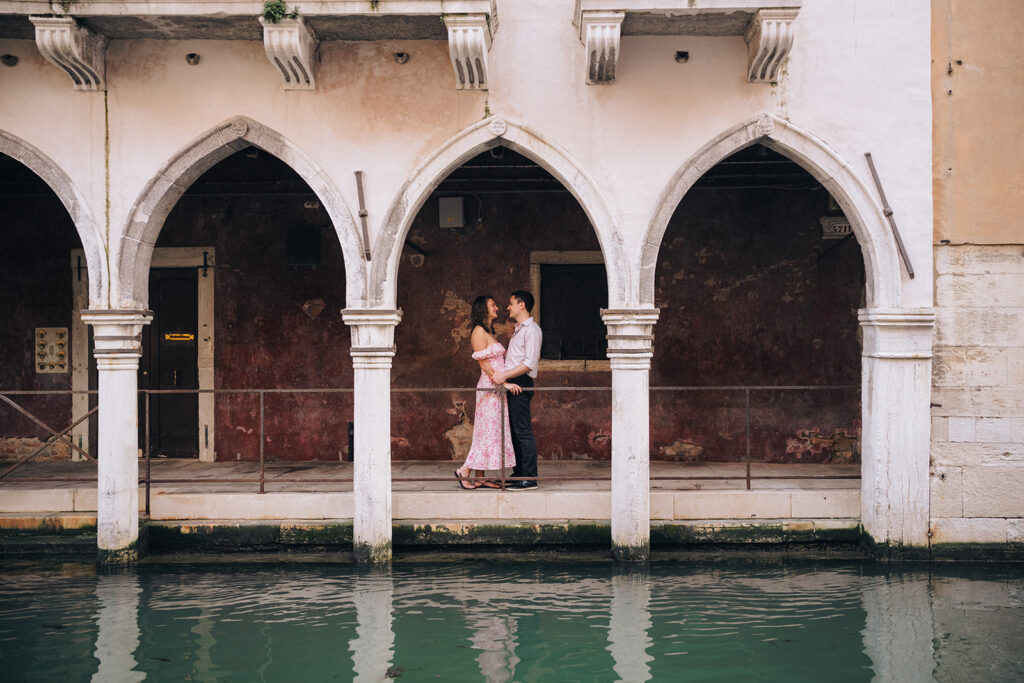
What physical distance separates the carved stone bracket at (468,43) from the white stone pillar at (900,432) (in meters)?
3.65

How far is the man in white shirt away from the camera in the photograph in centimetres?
736

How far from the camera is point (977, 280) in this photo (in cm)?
683

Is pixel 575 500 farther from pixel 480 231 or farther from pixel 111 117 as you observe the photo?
pixel 111 117

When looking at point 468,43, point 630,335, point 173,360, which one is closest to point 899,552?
point 630,335

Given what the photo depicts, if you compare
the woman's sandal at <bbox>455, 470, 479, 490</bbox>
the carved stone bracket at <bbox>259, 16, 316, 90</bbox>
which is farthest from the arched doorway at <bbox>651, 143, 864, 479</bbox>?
the carved stone bracket at <bbox>259, 16, 316, 90</bbox>

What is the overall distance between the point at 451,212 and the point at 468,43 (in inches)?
108

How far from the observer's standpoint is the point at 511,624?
18.5 feet

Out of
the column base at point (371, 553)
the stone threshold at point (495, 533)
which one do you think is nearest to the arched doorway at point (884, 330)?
the stone threshold at point (495, 533)

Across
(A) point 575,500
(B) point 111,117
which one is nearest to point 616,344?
(A) point 575,500

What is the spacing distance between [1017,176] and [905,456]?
7.81 ft

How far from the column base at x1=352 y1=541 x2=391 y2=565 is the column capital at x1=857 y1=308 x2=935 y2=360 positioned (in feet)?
13.8

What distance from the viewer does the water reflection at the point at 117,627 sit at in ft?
16.0

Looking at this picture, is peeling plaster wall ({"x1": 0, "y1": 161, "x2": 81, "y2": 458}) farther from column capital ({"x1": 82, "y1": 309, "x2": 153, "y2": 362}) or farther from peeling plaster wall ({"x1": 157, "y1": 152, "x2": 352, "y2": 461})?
column capital ({"x1": 82, "y1": 309, "x2": 153, "y2": 362})

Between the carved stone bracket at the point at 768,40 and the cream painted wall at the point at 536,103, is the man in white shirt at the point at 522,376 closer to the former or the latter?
the cream painted wall at the point at 536,103
